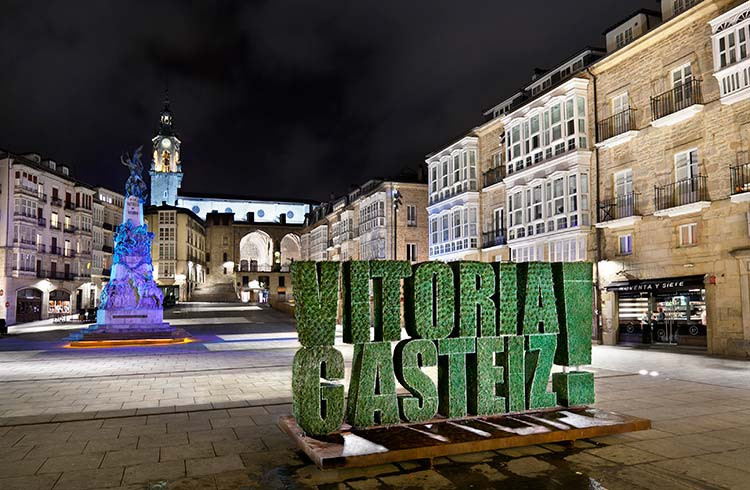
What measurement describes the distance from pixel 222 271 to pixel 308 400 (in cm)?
11256

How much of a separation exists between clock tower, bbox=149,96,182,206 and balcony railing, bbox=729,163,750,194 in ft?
390

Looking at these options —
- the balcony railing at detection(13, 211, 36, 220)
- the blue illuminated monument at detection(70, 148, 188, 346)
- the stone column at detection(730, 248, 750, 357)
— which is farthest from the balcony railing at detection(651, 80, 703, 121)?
the balcony railing at detection(13, 211, 36, 220)

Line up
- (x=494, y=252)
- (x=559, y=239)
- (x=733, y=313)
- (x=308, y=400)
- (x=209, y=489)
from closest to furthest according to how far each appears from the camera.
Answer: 1. (x=209, y=489)
2. (x=308, y=400)
3. (x=733, y=313)
4. (x=559, y=239)
5. (x=494, y=252)

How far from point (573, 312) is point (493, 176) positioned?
29.3 meters

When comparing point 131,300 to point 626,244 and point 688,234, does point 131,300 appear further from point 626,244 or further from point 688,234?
point 688,234

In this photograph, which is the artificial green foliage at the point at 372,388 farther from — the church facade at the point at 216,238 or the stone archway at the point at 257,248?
→ the stone archway at the point at 257,248

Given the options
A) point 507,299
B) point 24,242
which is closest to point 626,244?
point 507,299

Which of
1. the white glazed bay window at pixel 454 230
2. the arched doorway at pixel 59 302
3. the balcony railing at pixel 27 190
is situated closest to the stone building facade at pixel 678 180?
the white glazed bay window at pixel 454 230

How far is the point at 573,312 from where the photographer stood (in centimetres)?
1116

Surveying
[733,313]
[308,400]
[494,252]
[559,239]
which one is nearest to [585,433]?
[308,400]

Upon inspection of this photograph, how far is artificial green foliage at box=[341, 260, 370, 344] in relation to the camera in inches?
373

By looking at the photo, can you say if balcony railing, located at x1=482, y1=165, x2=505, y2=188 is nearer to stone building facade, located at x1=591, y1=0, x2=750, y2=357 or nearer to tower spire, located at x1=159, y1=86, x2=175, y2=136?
stone building facade, located at x1=591, y1=0, x2=750, y2=357

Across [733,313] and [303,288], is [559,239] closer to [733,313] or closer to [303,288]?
[733,313]

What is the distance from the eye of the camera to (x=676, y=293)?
2589 cm
